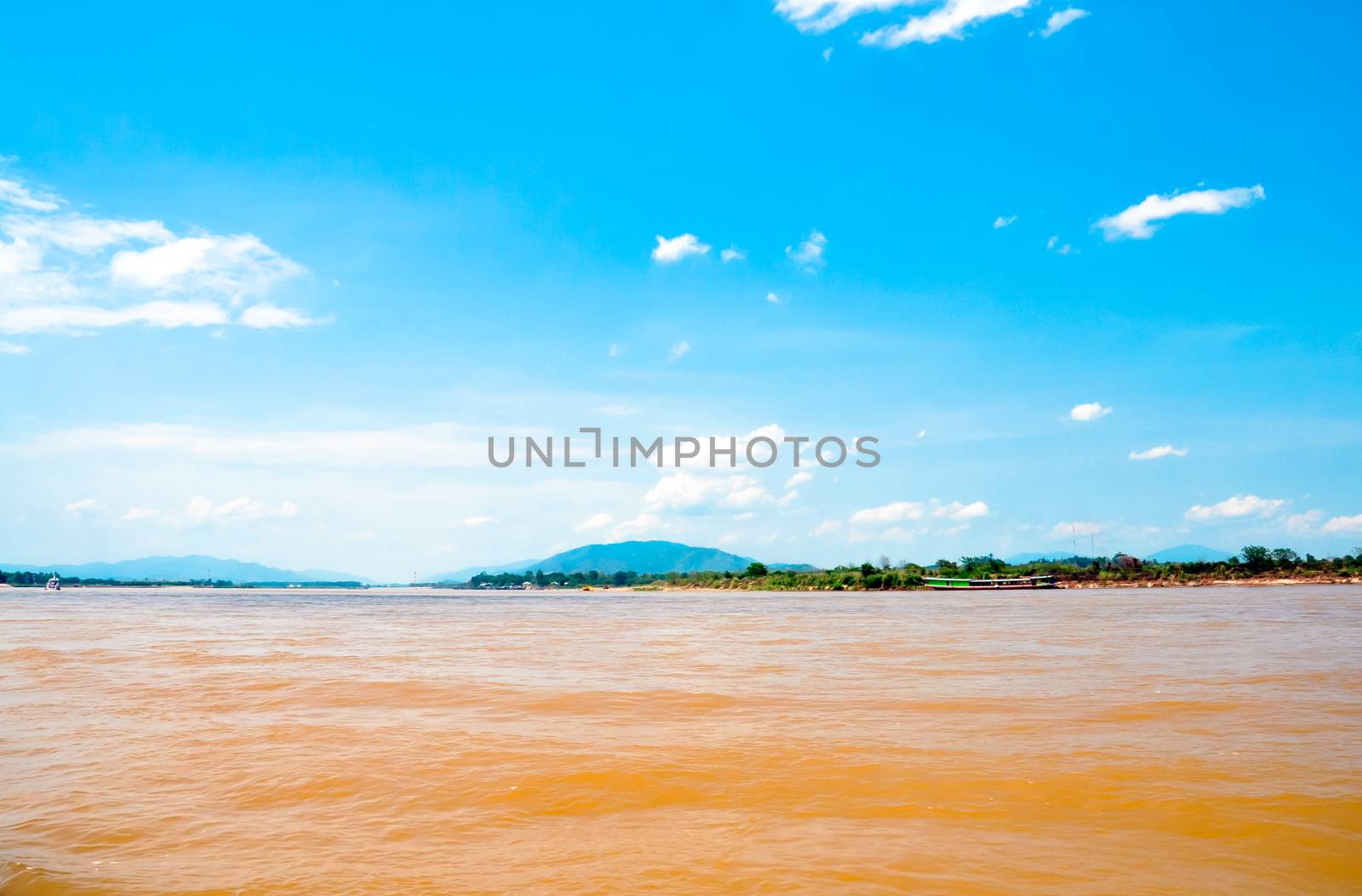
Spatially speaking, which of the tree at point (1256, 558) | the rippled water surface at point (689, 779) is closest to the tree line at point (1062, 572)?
the tree at point (1256, 558)

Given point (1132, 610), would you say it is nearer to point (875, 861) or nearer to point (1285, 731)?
point (1285, 731)

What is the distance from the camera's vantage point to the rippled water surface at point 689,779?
5078mm

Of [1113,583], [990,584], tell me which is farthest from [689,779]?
[1113,583]

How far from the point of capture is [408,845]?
5.60 meters

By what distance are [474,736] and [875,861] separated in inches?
210

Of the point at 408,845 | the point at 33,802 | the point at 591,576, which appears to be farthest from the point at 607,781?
the point at 591,576

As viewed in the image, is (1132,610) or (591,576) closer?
(1132,610)

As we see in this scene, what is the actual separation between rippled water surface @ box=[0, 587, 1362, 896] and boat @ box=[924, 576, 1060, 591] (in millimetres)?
84700

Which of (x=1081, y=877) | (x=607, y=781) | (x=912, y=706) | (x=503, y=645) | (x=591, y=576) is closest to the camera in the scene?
(x=1081, y=877)

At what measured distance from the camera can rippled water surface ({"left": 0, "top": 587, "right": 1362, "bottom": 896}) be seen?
5078mm

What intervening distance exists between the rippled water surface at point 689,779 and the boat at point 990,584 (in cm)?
8470

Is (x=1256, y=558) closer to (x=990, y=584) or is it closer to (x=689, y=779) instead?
(x=990, y=584)

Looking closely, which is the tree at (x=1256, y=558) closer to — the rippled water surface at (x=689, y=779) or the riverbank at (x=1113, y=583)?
the riverbank at (x=1113, y=583)

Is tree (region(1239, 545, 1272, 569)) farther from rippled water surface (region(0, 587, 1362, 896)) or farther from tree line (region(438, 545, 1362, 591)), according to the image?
rippled water surface (region(0, 587, 1362, 896))
